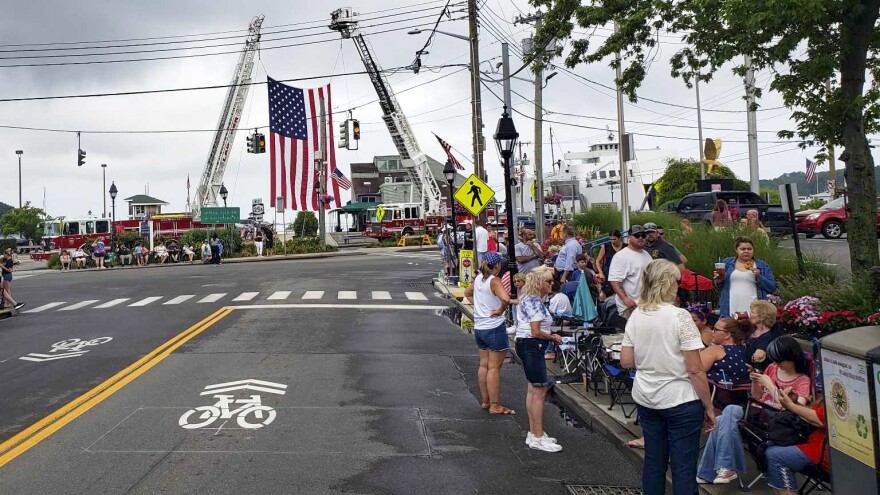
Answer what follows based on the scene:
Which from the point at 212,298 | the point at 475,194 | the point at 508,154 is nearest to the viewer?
the point at 508,154

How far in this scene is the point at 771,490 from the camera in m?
6.17

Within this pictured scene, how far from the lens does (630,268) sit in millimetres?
9688

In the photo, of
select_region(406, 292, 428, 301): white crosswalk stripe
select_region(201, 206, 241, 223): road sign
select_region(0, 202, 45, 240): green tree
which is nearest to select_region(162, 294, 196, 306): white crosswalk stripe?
select_region(406, 292, 428, 301): white crosswalk stripe

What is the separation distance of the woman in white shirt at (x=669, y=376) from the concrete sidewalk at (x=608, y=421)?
1180 millimetres

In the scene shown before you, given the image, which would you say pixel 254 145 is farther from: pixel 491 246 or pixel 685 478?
pixel 685 478

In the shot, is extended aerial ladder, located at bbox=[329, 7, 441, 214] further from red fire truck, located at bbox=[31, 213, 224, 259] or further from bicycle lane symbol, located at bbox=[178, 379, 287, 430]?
bicycle lane symbol, located at bbox=[178, 379, 287, 430]

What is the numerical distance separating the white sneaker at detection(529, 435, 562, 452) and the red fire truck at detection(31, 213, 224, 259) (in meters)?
42.9

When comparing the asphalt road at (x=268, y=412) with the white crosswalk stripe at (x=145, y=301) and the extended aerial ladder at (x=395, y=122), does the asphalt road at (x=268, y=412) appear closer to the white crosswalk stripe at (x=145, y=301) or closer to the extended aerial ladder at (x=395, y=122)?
the white crosswalk stripe at (x=145, y=301)

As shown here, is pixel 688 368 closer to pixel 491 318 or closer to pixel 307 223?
pixel 491 318

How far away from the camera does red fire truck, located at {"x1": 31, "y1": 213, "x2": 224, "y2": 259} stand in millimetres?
46031

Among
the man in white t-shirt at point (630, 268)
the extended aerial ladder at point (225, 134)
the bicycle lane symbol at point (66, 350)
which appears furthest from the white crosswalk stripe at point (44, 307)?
the extended aerial ladder at point (225, 134)

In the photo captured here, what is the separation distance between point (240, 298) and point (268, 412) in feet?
43.9

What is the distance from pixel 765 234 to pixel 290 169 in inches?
1182

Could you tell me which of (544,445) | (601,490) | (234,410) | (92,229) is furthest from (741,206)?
(92,229)
